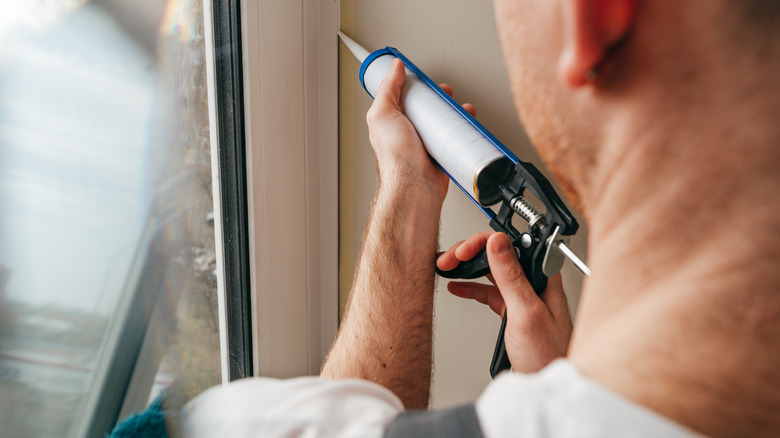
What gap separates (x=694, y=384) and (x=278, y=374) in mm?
750

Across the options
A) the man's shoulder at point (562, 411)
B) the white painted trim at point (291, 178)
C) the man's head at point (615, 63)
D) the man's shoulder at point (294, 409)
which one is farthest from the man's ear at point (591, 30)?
the white painted trim at point (291, 178)

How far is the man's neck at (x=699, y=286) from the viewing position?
0.32 metres

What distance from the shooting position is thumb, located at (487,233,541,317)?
0.66m

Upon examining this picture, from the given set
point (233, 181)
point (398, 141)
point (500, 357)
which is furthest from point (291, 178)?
point (500, 357)

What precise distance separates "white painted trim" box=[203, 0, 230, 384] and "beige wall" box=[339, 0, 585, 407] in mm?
256

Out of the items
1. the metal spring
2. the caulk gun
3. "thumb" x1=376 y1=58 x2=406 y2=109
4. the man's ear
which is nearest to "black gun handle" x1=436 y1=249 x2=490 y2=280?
Result: the caulk gun

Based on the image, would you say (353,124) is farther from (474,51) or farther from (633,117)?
(633,117)

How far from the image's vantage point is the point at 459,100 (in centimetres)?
84

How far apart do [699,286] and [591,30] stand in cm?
19

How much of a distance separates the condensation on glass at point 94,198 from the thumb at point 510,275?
0.45 metres

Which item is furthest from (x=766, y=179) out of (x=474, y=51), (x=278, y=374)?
(x=278, y=374)

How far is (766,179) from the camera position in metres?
0.33

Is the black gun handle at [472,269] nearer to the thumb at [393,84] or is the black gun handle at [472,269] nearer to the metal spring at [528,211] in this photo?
the metal spring at [528,211]

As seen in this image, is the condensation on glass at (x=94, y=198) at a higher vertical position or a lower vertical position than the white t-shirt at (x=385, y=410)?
higher
